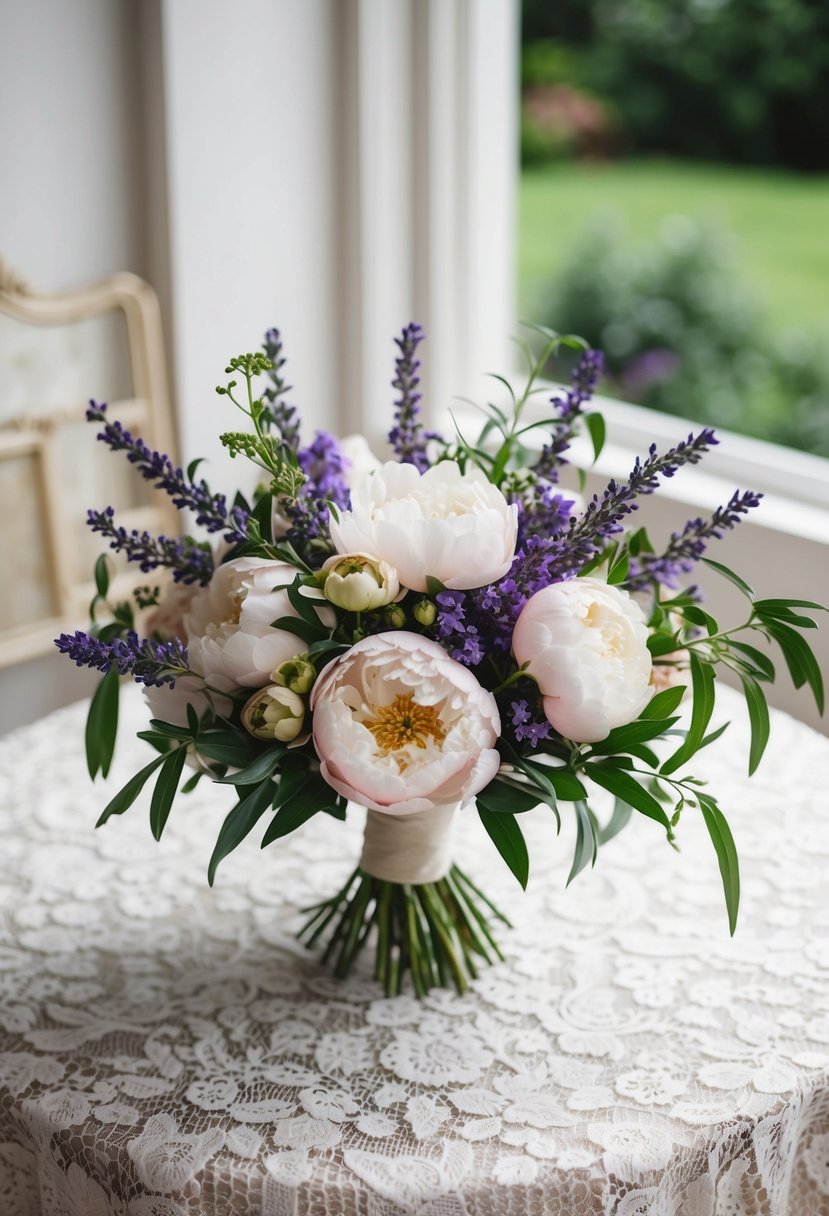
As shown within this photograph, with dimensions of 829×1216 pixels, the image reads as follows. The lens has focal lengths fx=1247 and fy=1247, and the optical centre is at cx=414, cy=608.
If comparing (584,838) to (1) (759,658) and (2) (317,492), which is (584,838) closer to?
(1) (759,658)

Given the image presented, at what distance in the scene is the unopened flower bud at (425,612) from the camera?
812 millimetres

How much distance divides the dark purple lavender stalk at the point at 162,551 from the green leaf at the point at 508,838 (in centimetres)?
29

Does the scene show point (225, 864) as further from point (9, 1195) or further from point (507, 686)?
point (507, 686)

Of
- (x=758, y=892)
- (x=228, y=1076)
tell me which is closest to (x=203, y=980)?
(x=228, y=1076)

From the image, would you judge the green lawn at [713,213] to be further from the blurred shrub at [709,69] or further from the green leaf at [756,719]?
the green leaf at [756,719]

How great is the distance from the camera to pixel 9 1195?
92cm

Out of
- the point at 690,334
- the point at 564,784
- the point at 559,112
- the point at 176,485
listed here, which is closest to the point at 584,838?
the point at 564,784

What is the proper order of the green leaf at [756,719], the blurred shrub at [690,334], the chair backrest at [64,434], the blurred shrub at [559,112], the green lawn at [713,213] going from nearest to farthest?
1. the green leaf at [756,719]
2. the chair backrest at [64,434]
3. the blurred shrub at [690,334]
4. the green lawn at [713,213]
5. the blurred shrub at [559,112]

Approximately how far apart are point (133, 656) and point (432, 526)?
22 cm

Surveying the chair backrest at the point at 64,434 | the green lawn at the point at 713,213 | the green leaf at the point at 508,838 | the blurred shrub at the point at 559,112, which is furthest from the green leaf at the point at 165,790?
the blurred shrub at the point at 559,112

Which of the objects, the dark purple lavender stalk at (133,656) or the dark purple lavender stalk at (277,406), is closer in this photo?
the dark purple lavender stalk at (133,656)

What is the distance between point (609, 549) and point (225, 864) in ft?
1.72

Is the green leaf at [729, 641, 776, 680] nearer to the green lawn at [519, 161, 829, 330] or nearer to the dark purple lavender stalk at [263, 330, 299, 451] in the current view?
the dark purple lavender stalk at [263, 330, 299, 451]

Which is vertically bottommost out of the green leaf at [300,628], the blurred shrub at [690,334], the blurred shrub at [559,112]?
the blurred shrub at [690,334]
